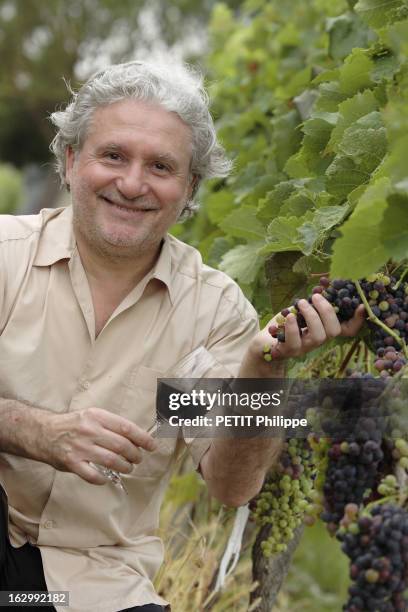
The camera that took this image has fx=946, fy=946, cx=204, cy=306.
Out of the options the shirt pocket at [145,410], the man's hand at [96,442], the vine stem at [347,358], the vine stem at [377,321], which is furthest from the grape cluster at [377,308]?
the shirt pocket at [145,410]

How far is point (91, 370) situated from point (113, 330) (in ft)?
0.40

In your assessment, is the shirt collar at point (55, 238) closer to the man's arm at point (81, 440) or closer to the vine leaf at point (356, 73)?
A: the man's arm at point (81, 440)

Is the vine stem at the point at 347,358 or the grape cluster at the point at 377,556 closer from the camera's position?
the grape cluster at the point at 377,556

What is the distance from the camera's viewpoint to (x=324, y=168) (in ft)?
8.25

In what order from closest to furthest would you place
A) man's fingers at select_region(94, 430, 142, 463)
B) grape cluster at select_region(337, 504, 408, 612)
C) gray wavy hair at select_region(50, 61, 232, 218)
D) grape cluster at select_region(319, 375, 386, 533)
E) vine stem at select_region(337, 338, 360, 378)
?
grape cluster at select_region(337, 504, 408, 612) < grape cluster at select_region(319, 375, 386, 533) < man's fingers at select_region(94, 430, 142, 463) < vine stem at select_region(337, 338, 360, 378) < gray wavy hair at select_region(50, 61, 232, 218)

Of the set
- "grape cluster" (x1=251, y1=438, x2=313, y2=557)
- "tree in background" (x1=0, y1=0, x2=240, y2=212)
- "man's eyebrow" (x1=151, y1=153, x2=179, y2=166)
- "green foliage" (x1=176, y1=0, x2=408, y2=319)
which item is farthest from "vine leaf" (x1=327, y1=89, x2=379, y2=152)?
"tree in background" (x1=0, y1=0, x2=240, y2=212)

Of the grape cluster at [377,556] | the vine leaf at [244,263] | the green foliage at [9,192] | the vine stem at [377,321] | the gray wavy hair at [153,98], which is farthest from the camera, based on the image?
the green foliage at [9,192]

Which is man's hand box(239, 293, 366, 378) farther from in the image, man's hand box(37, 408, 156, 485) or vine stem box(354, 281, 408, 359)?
man's hand box(37, 408, 156, 485)

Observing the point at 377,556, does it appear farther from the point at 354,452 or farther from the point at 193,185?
the point at 193,185

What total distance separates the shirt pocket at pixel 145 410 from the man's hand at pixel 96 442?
37cm

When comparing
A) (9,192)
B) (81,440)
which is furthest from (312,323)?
(9,192)

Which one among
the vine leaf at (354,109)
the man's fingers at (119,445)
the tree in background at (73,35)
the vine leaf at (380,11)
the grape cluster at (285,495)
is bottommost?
the grape cluster at (285,495)

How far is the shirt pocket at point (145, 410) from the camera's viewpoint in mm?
2420

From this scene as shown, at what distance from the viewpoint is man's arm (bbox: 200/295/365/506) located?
1827 millimetres
